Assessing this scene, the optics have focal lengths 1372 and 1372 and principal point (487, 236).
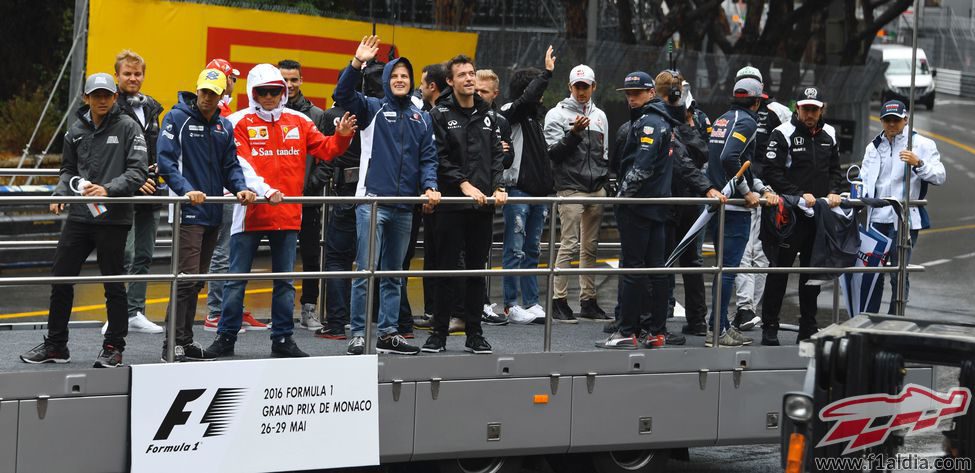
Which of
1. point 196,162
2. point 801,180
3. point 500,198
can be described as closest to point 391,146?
point 500,198

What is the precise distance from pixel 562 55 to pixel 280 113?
16483mm

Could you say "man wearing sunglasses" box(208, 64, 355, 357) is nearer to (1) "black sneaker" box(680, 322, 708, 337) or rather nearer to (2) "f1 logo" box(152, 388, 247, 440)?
(2) "f1 logo" box(152, 388, 247, 440)

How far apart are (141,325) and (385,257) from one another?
1854 millimetres

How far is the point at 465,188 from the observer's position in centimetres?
885

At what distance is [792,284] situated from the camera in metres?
10.9

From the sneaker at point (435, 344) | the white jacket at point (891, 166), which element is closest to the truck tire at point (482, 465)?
the sneaker at point (435, 344)

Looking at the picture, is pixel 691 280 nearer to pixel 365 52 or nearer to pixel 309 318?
pixel 309 318

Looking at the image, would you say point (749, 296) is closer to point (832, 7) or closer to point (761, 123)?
point (761, 123)

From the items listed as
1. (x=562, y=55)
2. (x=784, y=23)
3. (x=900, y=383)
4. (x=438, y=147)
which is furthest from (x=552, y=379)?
(x=784, y=23)

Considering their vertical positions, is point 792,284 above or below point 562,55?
below

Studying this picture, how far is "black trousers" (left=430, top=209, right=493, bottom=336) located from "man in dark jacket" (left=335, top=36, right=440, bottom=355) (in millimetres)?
225

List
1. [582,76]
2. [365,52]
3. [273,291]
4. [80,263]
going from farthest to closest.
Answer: [582,76] → [365,52] → [273,291] → [80,263]

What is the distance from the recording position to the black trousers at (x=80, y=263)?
7898 mm

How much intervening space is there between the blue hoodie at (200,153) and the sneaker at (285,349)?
0.87 meters
